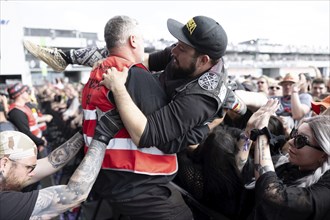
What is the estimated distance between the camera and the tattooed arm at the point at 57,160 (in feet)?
6.70

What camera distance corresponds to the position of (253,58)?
6831cm

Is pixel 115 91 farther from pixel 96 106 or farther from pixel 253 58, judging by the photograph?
pixel 253 58

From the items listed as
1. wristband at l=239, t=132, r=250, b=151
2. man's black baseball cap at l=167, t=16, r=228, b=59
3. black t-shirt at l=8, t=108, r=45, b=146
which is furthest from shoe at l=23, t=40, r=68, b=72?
black t-shirt at l=8, t=108, r=45, b=146

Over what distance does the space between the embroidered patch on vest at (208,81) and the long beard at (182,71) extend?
85 millimetres

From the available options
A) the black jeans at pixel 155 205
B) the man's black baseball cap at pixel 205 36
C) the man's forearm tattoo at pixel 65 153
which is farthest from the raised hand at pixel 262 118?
the man's forearm tattoo at pixel 65 153

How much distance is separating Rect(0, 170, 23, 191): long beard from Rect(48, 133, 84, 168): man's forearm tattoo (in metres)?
0.38

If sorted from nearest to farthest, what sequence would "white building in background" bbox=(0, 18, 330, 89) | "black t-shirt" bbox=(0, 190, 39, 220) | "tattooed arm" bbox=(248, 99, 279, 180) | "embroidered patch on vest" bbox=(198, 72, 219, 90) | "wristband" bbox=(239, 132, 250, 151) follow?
"black t-shirt" bbox=(0, 190, 39, 220) → "embroidered patch on vest" bbox=(198, 72, 219, 90) → "tattooed arm" bbox=(248, 99, 279, 180) → "wristband" bbox=(239, 132, 250, 151) → "white building in background" bbox=(0, 18, 330, 89)

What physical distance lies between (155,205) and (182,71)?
2.54 feet

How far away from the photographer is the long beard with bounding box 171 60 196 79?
5.42ft

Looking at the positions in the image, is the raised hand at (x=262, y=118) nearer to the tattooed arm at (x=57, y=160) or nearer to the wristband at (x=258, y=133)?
the wristband at (x=258, y=133)

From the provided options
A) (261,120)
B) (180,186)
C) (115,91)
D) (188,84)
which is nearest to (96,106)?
(115,91)

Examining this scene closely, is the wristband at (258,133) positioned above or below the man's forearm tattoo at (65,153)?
above

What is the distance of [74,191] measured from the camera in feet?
5.09

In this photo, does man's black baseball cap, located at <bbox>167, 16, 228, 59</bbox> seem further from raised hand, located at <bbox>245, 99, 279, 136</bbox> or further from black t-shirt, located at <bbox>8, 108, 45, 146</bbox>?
black t-shirt, located at <bbox>8, 108, 45, 146</bbox>
